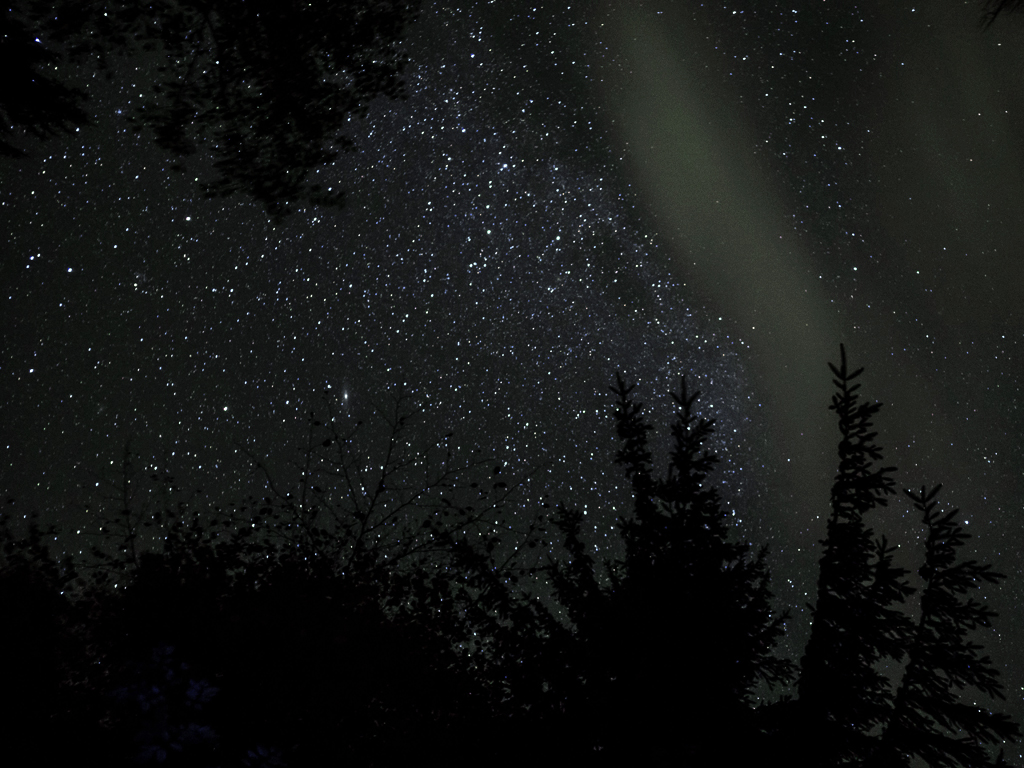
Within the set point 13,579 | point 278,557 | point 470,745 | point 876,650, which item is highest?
point 13,579

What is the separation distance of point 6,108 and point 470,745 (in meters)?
5.79

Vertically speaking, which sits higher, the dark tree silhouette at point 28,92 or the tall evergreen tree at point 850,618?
the dark tree silhouette at point 28,92

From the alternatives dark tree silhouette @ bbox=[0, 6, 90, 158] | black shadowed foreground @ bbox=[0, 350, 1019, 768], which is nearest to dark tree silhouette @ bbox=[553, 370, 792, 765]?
black shadowed foreground @ bbox=[0, 350, 1019, 768]

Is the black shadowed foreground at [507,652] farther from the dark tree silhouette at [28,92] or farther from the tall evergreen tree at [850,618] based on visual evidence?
the dark tree silhouette at [28,92]

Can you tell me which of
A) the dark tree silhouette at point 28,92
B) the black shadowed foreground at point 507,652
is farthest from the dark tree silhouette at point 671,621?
the dark tree silhouette at point 28,92

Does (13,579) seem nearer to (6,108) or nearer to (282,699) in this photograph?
(282,699)

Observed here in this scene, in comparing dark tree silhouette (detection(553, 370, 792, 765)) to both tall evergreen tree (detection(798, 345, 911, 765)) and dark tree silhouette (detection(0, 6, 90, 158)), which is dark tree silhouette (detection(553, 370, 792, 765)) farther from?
dark tree silhouette (detection(0, 6, 90, 158))

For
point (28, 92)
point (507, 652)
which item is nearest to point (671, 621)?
point (507, 652)

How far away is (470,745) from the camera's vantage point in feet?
18.1

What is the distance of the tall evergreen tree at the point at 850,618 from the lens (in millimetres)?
3848

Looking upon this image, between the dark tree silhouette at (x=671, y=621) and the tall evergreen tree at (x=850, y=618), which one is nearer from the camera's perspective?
the tall evergreen tree at (x=850, y=618)

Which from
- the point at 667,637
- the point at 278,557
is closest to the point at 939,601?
the point at 667,637

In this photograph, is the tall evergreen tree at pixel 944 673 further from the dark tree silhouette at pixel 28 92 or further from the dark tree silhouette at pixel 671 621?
the dark tree silhouette at pixel 28 92

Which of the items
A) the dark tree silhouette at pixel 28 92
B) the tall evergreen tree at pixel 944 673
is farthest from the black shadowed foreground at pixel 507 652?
the dark tree silhouette at pixel 28 92
